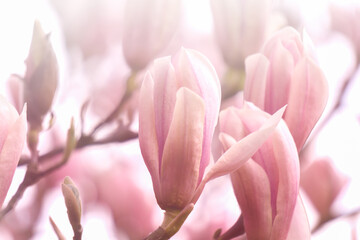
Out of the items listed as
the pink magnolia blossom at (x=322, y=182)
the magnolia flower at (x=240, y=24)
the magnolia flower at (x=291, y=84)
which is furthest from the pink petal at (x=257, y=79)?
the pink magnolia blossom at (x=322, y=182)

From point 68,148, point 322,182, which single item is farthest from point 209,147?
point 322,182

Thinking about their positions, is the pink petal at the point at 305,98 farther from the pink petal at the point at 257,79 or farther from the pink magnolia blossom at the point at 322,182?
the pink magnolia blossom at the point at 322,182

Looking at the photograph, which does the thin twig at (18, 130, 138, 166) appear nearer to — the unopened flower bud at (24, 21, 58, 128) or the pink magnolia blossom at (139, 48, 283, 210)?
the unopened flower bud at (24, 21, 58, 128)

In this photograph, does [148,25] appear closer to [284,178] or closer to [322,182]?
[284,178]

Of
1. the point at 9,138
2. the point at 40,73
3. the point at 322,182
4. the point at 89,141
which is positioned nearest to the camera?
the point at 9,138

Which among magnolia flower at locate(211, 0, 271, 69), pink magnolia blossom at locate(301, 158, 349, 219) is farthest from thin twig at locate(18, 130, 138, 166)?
pink magnolia blossom at locate(301, 158, 349, 219)

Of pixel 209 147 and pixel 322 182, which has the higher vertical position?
pixel 209 147

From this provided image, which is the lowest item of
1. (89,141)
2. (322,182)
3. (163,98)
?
(322,182)
